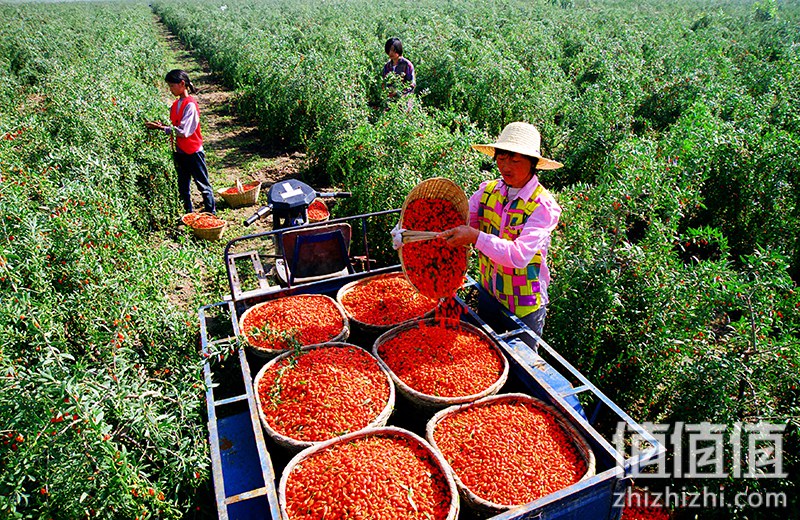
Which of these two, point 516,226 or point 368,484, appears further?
point 516,226

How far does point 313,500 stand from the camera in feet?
8.86

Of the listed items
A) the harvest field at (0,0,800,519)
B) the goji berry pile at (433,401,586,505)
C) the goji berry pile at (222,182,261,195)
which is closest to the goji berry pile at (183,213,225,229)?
the harvest field at (0,0,800,519)

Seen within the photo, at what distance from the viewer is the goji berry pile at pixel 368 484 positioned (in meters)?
2.64

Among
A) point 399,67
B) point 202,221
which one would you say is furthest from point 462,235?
point 399,67

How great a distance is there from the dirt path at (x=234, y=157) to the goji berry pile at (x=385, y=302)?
→ 4.30 metres

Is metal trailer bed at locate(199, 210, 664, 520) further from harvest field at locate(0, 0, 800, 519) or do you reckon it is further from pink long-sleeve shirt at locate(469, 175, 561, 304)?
pink long-sleeve shirt at locate(469, 175, 561, 304)

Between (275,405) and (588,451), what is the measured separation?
2.08 m

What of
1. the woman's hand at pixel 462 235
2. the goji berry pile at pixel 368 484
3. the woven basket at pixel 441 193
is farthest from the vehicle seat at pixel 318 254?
the goji berry pile at pixel 368 484

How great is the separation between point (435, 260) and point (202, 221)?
5.42m

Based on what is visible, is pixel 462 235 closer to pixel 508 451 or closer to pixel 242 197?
pixel 508 451

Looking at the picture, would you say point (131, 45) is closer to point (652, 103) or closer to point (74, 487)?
point (652, 103)

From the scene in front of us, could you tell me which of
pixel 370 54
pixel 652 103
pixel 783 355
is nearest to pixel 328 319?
pixel 783 355

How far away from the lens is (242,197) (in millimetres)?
8984

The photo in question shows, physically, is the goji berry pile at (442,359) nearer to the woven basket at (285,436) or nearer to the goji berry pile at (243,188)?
the woven basket at (285,436)
